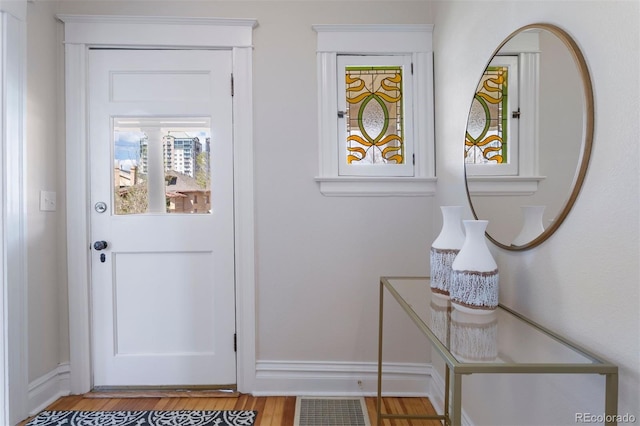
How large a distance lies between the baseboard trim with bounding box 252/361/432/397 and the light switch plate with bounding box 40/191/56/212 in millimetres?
1453

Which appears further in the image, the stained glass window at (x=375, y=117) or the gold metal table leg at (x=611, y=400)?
the stained glass window at (x=375, y=117)

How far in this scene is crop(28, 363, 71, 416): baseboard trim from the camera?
1.88 m

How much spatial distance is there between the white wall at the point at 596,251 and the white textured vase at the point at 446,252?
0.61ft

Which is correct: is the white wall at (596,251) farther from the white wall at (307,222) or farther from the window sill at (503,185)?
the white wall at (307,222)

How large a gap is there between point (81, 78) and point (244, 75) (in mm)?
931

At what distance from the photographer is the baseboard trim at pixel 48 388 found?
1.88 metres

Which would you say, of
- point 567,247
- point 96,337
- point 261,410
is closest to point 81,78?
point 96,337

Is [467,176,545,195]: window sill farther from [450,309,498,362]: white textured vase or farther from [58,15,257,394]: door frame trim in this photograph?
[58,15,257,394]: door frame trim

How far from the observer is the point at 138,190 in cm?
210

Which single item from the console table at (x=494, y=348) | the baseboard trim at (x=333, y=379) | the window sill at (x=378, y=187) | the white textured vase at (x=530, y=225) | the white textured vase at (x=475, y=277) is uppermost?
the window sill at (x=378, y=187)

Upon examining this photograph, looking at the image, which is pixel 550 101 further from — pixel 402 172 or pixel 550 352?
pixel 402 172

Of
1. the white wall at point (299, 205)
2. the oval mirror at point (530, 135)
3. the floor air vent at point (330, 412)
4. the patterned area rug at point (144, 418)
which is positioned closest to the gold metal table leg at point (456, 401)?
the oval mirror at point (530, 135)

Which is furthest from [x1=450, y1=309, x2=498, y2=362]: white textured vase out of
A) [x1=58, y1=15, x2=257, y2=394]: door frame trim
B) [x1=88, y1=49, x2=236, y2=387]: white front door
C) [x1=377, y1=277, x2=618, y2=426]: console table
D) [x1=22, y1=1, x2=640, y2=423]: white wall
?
[x1=88, y1=49, x2=236, y2=387]: white front door

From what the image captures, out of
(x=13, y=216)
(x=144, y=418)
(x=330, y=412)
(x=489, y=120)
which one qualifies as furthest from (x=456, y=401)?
(x=13, y=216)
